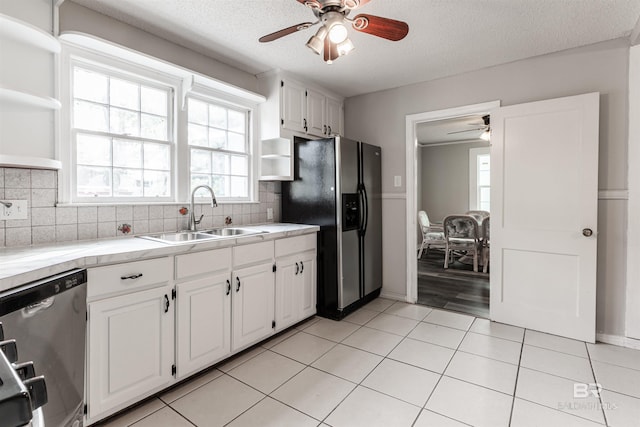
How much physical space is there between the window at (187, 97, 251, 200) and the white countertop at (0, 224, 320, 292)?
0.85 meters

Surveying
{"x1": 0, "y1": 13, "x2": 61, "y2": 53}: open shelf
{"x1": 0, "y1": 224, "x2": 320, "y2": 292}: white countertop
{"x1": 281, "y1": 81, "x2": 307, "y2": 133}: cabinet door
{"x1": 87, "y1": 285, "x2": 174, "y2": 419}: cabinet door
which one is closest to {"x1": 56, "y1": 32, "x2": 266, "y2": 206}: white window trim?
{"x1": 0, "y1": 13, "x2": 61, "y2": 53}: open shelf

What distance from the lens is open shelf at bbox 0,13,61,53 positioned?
5.14ft

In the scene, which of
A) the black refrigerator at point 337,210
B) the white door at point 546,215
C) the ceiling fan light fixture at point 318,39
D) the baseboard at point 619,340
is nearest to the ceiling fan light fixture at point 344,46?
the ceiling fan light fixture at point 318,39

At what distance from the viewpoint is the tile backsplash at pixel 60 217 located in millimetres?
1757

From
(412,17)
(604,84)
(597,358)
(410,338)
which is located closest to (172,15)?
(412,17)

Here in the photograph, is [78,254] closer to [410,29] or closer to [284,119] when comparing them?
[284,119]

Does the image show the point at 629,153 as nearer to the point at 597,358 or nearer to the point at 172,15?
the point at 597,358

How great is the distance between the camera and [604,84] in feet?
8.32

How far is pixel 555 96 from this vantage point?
2717mm

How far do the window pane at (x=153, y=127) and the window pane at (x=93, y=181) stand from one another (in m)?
0.40

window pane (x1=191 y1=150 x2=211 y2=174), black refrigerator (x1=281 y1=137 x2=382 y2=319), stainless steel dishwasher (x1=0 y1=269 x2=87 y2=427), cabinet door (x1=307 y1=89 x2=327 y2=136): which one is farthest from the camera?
cabinet door (x1=307 y1=89 x2=327 y2=136)

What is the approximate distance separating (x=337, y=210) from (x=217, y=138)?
128 cm

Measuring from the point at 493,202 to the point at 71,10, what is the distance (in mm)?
3487

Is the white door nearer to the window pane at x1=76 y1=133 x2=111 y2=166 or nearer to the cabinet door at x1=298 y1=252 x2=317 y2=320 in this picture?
the cabinet door at x1=298 y1=252 x2=317 y2=320
